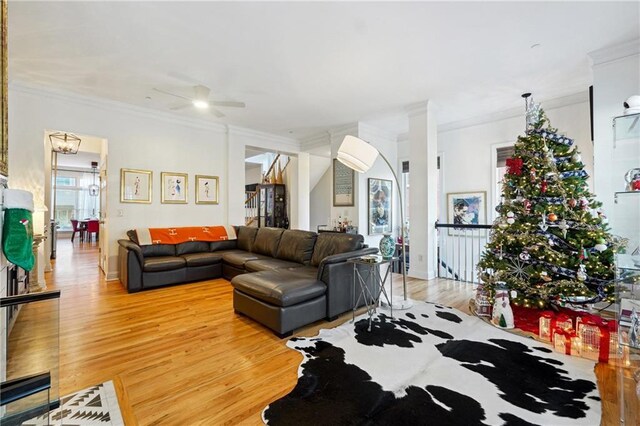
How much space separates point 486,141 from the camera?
561 centimetres

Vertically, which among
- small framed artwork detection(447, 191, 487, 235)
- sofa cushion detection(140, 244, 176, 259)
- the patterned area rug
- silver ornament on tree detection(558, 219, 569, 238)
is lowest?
the patterned area rug

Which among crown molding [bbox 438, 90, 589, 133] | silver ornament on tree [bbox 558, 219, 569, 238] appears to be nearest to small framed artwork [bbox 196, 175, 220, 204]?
crown molding [bbox 438, 90, 589, 133]

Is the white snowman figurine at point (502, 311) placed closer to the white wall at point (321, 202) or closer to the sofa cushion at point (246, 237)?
the sofa cushion at point (246, 237)

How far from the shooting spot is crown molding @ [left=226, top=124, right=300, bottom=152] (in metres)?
6.21

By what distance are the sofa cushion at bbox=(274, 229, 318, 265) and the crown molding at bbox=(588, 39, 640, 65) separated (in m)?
4.13

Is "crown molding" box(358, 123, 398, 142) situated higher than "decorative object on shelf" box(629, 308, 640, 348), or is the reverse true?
"crown molding" box(358, 123, 398, 142)

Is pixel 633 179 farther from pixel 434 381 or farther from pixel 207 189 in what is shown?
pixel 207 189

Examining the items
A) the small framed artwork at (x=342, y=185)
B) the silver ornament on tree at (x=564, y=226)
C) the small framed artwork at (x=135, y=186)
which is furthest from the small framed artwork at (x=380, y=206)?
the small framed artwork at (x=135, y=186)

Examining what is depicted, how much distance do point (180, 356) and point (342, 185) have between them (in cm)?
499

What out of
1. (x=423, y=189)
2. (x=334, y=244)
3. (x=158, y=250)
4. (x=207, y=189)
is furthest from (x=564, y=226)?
(x=207, y=189)

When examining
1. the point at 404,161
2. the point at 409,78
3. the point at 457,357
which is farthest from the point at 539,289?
the point at 404,161

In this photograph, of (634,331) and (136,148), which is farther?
(136,148)

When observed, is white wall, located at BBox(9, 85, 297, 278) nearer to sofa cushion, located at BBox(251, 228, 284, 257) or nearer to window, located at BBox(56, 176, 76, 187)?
sofa cushion, located at BBox(251, 228, 284, 257)

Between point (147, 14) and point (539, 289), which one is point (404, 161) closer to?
point (539, 289)
